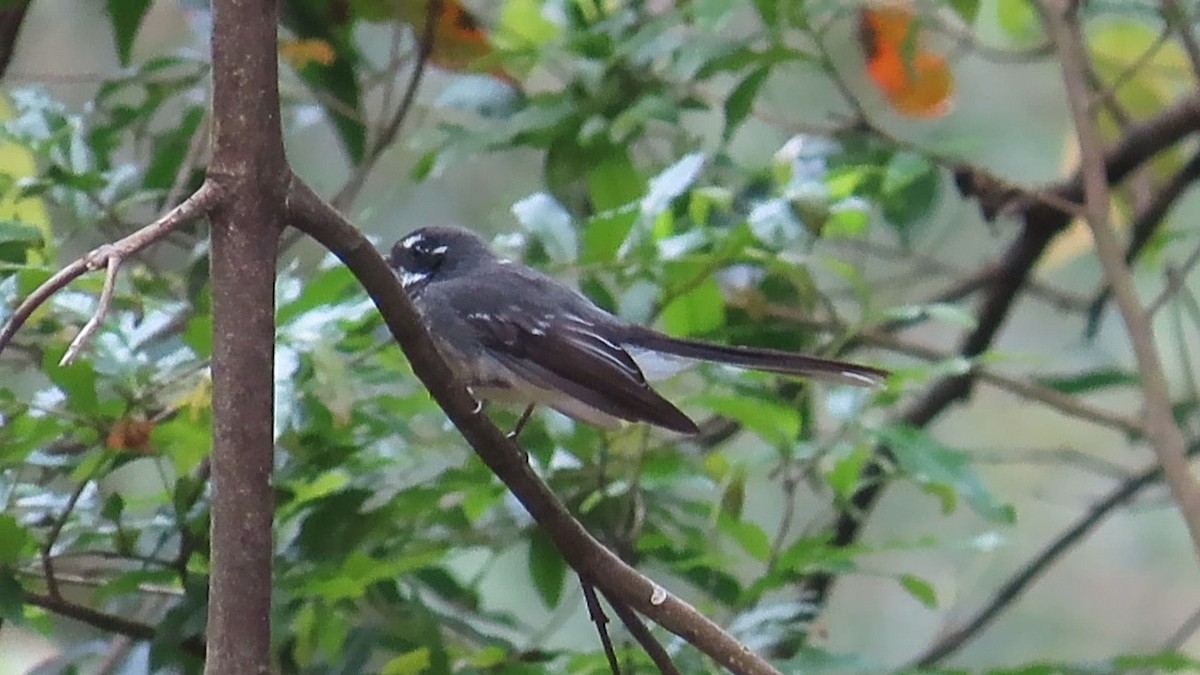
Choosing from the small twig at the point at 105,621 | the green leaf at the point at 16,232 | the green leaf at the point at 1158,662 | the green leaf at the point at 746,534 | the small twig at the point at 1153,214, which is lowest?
the green leaf at the point at 1158,662

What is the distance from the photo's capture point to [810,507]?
4941 mm

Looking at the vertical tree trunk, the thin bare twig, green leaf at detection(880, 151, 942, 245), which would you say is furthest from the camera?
green leaf at detection(880, 151, 942, 245)

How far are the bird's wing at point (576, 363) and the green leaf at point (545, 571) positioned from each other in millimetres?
239

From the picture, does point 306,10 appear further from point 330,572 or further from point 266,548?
point 266,548

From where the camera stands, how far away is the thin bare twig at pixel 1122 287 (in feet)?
7.68

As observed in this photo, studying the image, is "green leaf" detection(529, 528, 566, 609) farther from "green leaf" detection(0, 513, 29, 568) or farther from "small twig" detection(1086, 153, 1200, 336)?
"small twig" detection(1086, 153, 1200, 336)

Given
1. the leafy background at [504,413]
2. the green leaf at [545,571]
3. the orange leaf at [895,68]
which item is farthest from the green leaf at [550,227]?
the orange leaf at [895,68]

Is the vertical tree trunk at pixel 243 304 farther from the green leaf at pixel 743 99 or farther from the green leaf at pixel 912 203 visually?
the green leaf at pixel 912 203

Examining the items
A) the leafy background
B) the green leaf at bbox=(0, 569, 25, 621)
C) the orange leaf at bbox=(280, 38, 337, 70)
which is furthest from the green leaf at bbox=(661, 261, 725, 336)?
the green leaf at bbox=(0, 569, 25, 621)

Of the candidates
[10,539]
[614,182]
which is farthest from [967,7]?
[10,539]

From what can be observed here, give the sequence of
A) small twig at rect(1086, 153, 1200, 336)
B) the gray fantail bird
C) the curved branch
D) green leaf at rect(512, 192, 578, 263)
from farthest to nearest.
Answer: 1. small twig at rect(1086, 153, 1200, 336)
2. green leaf at rect(512, 192, 578, 263)
3. the gray fantail bird
4. the curved branch

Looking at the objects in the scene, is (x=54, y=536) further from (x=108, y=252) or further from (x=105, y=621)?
(x=108, y=252)

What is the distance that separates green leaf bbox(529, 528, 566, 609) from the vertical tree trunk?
2.76ft

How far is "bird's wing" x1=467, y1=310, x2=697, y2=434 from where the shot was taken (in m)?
1.62
